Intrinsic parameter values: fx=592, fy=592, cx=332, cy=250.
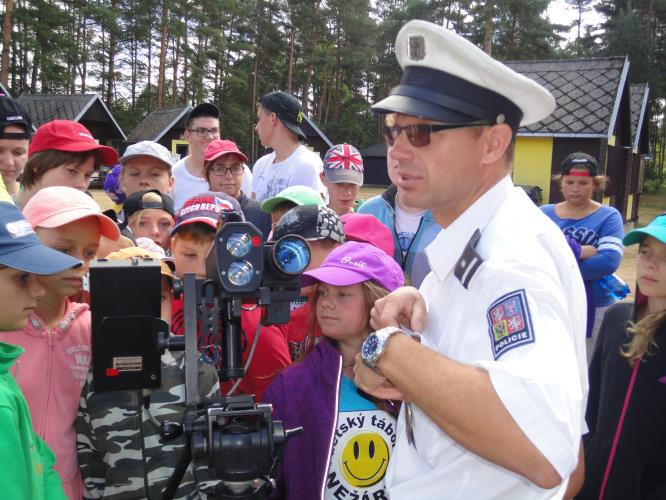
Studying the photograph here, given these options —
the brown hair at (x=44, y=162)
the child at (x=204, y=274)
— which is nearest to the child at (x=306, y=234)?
the child at (x=204, y=274)

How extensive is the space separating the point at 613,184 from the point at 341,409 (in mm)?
20151

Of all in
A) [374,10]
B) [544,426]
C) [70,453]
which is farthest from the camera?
[374,10]

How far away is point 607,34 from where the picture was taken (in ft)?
141

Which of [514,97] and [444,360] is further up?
[514,97]

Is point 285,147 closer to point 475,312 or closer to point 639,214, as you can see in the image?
point 475,312

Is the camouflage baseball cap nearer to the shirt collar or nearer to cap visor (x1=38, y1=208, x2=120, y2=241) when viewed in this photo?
cap visor (x1=38, y1=208, x2=120, y2=241)

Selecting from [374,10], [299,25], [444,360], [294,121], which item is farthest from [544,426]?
[374,10]

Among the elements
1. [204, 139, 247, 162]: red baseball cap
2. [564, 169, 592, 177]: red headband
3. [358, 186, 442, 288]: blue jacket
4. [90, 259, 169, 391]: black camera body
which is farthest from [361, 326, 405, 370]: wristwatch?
[564, 169, 592, 177]: red headband

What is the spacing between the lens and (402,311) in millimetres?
1532

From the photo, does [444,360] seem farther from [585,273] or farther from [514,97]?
[585,273]

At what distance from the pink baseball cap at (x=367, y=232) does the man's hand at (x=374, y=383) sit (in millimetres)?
2002

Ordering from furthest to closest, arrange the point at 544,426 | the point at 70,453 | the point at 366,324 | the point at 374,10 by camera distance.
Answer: the point at 374,10, the point at 366,324, the point at 70,453, the point at 544,426

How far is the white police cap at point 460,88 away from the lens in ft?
4.56

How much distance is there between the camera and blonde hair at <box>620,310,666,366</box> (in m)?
2.47
